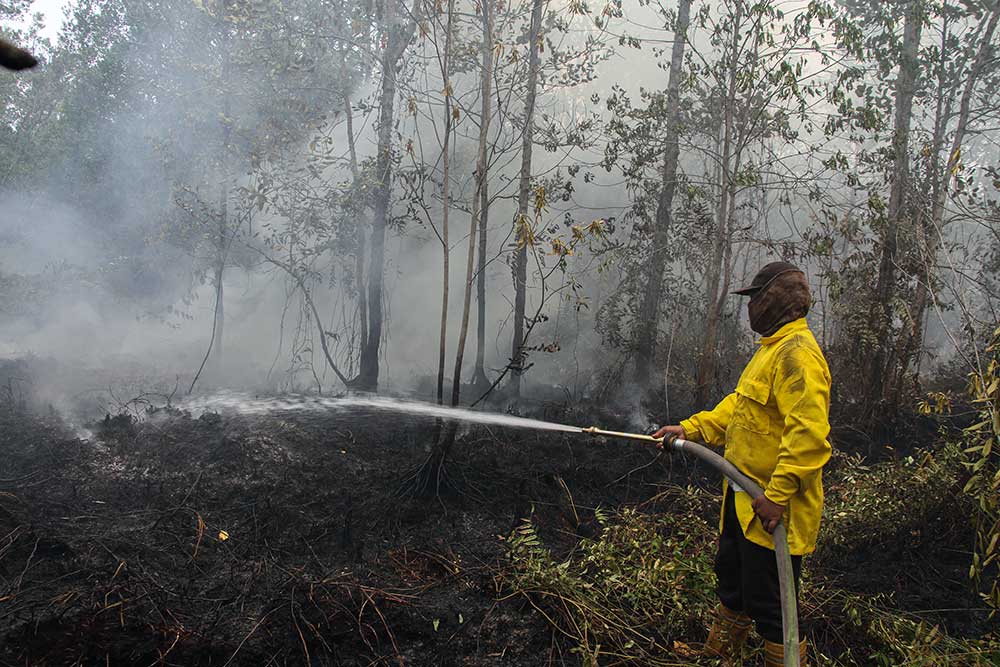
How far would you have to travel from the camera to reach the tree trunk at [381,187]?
28.7ft

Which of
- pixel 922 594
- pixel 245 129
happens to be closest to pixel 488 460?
pixel 922 594

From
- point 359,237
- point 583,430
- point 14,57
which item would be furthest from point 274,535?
point 359,237

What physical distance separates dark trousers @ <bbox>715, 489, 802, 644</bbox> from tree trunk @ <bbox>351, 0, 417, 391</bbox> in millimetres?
6643

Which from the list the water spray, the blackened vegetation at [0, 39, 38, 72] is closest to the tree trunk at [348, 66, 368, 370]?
the water spray

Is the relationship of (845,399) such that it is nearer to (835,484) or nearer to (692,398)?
(692,398)

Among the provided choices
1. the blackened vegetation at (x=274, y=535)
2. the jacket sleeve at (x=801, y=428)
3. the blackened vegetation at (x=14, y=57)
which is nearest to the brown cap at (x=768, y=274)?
the jacket sleeve at (x=801, y=428)

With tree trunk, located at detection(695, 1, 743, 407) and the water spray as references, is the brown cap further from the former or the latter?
tree trunk, located at detection(695, 1, 743, 407)

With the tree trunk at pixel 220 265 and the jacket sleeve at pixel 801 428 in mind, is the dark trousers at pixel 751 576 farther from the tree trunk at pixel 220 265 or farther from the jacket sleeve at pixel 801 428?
the tree trunk at pixel 220 265

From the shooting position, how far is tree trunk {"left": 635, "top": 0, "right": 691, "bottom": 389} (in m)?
9.12

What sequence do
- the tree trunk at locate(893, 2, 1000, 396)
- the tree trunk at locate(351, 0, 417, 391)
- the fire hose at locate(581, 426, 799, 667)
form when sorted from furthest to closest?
the tree trunk at locate(351, 0, 417, 391), the tree trunk at locate(893, 2, 1000, 396), the fire hose at locate(581, 426, 799, 667)

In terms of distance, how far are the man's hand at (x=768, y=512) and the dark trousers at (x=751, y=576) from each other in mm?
236

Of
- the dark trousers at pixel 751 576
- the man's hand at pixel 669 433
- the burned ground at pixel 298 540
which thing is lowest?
the burned ground at pixel 298 540

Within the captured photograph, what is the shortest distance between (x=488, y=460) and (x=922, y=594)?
361cm

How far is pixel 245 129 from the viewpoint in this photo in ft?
34.1
